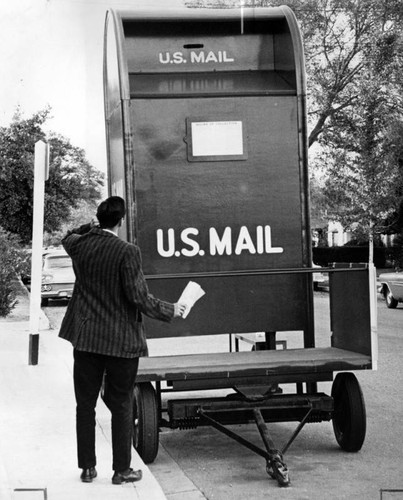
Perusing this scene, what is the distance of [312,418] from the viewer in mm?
6996

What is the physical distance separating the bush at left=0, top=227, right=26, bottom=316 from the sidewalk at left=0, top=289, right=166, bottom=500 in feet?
21.0

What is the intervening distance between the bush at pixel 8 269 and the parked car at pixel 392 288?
29.7 ft

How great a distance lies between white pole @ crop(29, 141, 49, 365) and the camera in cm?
1215

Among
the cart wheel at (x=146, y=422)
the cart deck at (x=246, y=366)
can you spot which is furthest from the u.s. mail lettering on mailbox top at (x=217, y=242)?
the cart wheel at (x=146, y=422)

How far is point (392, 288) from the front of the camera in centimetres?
2305

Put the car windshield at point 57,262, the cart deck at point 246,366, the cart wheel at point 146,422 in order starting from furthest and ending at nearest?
the car windshield at point 57,262
the cart wheel at point 146,422
the cart deck at point 246,366

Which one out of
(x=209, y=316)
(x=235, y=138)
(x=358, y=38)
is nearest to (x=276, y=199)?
(x=235, y=138)

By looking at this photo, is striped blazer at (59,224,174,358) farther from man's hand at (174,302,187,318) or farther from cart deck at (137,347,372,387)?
cart deck at (137,347,372,387)

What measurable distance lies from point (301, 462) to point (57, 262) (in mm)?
19683

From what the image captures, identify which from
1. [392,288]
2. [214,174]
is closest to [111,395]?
[214,174]

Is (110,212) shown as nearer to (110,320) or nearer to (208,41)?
(110,320)

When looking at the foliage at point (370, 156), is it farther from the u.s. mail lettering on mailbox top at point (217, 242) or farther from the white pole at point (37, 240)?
the u.s. mail lettering on mailbox top at point (217, 242)

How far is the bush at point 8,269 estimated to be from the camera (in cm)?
1916

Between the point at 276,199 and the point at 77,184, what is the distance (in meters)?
24.4
